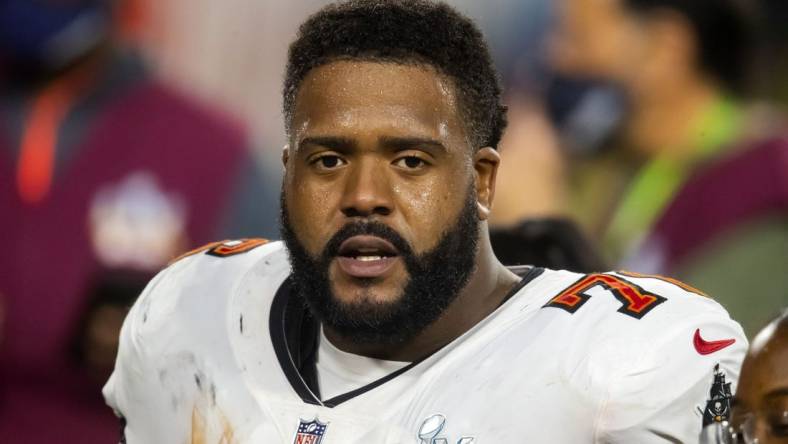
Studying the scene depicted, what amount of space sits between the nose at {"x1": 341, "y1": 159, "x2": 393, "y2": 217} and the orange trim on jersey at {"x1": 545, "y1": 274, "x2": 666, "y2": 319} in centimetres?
28

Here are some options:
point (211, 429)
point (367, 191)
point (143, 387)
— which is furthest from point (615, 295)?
point (143, 387)

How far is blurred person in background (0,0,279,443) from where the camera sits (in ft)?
11.0

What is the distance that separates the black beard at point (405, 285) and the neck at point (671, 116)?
1668 millimetres

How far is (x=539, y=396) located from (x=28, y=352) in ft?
6.03

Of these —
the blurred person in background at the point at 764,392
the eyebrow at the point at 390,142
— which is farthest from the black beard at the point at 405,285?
the blurred person in background at the point at 764,392

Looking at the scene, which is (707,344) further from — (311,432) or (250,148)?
(250,148)

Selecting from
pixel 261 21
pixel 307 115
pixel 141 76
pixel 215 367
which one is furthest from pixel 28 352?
pixel 307 115

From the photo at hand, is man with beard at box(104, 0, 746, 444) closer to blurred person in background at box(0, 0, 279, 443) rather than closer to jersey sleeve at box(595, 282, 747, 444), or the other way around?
jersey sleeve at box(595, 282, 747, 444)

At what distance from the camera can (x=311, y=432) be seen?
80.3 inches

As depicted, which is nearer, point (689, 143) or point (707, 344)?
point (707, 344)

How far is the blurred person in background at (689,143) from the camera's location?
3332 mm

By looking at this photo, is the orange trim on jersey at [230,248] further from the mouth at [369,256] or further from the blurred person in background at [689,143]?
the blurred person in background at [689,143]

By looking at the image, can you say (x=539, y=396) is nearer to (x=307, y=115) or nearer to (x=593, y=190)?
(x=307, y=115)

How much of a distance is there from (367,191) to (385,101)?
125 millimetres
